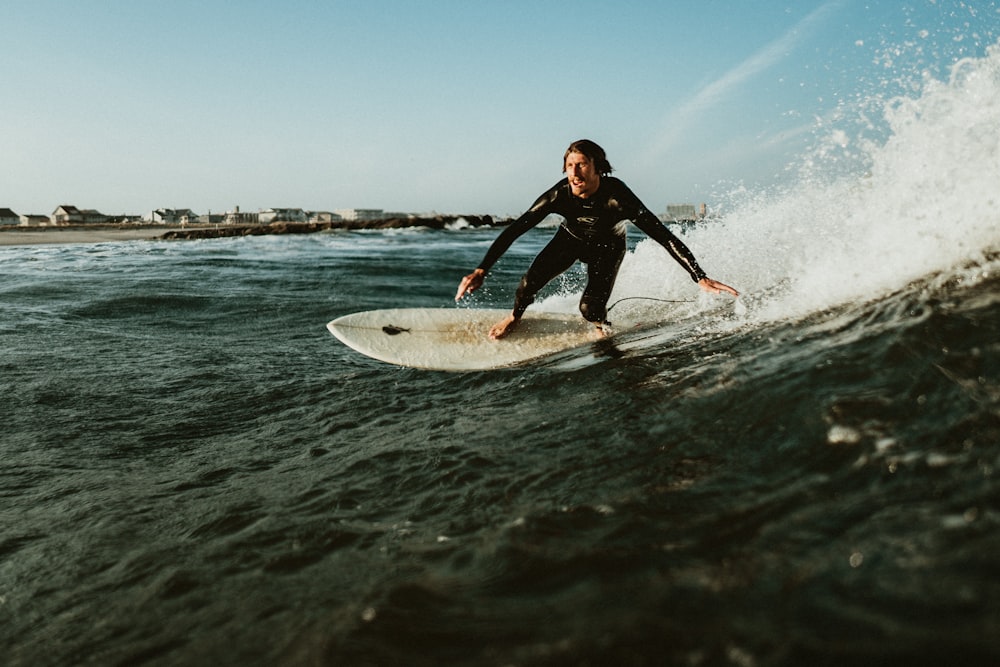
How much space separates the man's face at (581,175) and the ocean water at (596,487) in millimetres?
1543

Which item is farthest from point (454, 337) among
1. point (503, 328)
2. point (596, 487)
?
point (596, 487)

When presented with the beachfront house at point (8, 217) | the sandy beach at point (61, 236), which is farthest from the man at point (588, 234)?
the beachfront house at point (8, 217)

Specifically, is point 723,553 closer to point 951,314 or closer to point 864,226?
point 951,314

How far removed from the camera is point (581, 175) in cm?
551

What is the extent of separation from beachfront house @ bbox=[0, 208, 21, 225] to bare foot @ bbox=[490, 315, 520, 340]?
123m

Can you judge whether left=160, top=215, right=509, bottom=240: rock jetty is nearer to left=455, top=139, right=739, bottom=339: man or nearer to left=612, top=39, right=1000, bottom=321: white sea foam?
left=455, top=139, right=739, bottom=339: man

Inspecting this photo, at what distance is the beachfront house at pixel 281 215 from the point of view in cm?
11375

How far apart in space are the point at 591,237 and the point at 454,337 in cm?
183

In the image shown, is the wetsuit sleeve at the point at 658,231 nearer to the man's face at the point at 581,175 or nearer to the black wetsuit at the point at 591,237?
the black wetsuit at the point at 591,237

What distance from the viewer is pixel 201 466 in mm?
3943

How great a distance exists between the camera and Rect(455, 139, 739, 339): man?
18.2 ft

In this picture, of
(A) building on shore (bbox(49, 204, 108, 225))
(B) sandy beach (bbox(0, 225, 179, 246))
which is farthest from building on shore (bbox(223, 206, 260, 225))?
(B) sandy beach (bbox(0, 225, 179, 246))

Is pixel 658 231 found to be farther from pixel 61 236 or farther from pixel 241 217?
pixel 241 217

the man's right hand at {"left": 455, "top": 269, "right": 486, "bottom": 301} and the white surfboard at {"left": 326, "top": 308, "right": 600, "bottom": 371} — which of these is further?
the white surfboard at {"left": 326, "top": 308, "right": 600, "bottom": 371}
